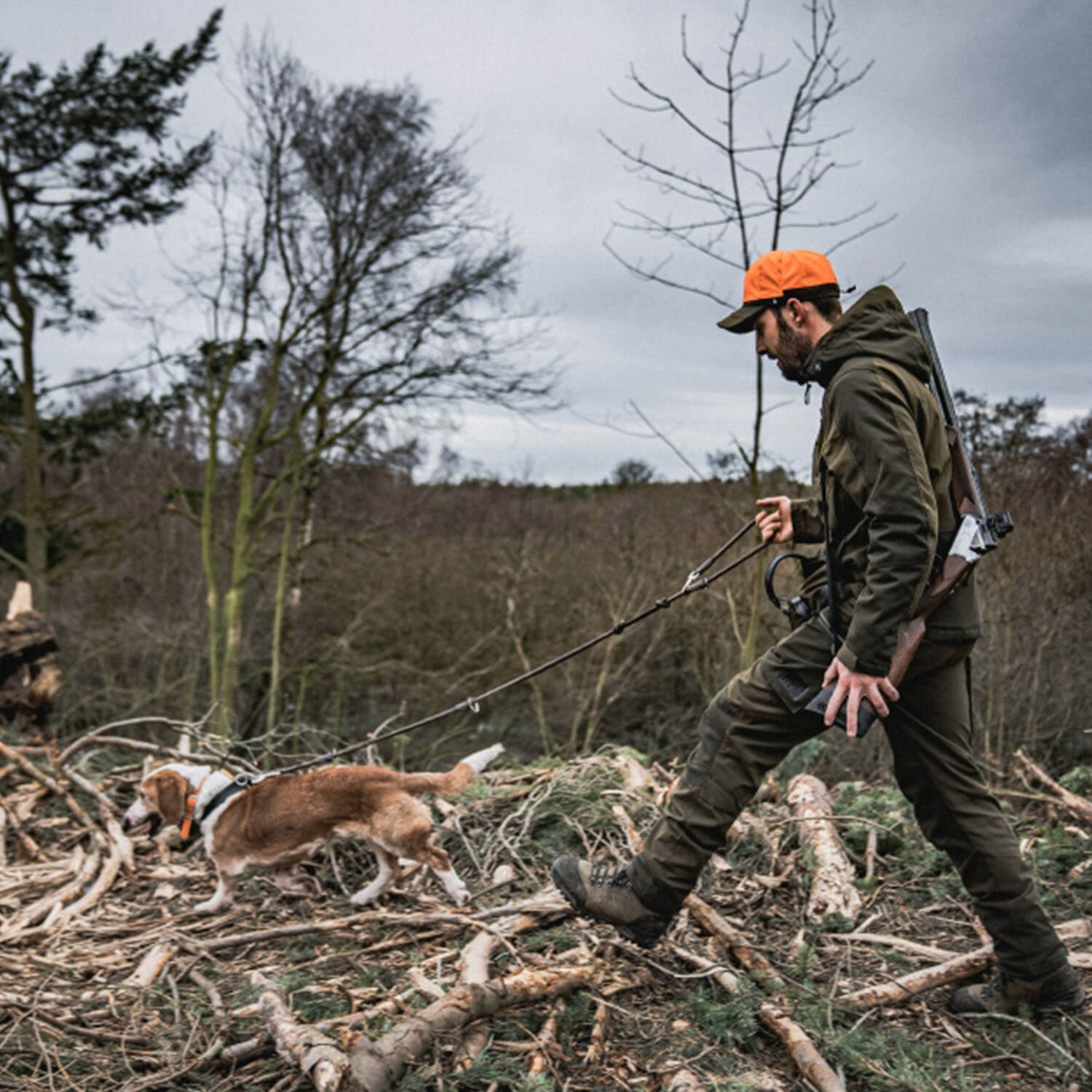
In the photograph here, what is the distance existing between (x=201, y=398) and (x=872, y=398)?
13.8 metres

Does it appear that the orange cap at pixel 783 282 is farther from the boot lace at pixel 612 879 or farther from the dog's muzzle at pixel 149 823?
the dog's muzzle at pixel 149 823

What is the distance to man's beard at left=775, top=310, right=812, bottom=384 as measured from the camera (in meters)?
3.29

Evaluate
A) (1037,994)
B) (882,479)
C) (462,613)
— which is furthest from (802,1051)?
(462,613)

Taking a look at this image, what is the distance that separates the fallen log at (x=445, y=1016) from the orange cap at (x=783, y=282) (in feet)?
7.36

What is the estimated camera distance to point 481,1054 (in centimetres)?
284

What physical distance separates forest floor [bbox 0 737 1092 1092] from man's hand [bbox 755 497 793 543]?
1.40 metres

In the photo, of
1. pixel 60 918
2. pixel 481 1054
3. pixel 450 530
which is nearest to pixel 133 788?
pixel 60 918

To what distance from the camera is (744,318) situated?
3324 millimetres

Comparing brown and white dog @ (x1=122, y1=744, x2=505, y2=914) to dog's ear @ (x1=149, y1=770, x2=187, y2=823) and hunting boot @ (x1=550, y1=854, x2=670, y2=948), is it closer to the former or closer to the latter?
dog's ear @ (x1=149, y1=770, x2=187, y2=823)

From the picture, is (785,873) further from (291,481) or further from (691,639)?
(291,481)

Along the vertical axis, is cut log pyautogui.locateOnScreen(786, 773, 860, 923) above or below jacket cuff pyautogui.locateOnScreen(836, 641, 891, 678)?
below

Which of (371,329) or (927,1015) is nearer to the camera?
(927,1015)

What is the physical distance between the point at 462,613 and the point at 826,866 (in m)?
13.2

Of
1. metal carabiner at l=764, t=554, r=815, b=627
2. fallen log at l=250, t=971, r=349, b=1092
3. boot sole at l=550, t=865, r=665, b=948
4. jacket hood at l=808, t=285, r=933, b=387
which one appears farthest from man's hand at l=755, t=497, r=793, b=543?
fallen log at l=250, t=971, r=349, b=1092
